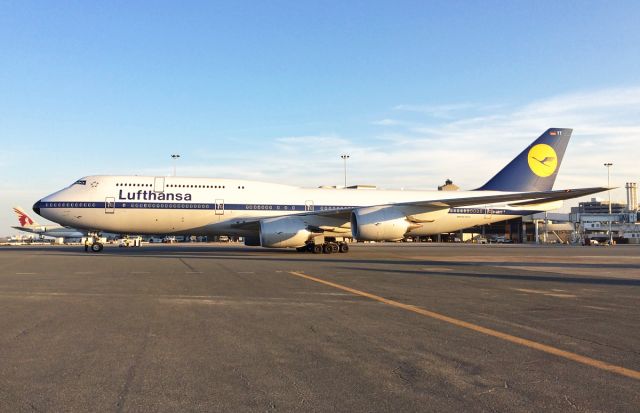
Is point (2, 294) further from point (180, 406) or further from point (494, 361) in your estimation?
point (494, 361)

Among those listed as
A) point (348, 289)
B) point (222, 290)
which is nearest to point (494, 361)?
point (348, 289)

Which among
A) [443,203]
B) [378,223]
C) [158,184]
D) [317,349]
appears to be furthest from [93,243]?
[317,349]

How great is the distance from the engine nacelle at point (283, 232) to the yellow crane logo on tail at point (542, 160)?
17.0 metres

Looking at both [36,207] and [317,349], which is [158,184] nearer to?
[36,207]

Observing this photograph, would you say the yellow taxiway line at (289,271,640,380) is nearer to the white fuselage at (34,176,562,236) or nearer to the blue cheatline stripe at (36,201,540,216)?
the blue cheatline stripe at (36,201,540,216)

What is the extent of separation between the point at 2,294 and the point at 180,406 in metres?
8.86

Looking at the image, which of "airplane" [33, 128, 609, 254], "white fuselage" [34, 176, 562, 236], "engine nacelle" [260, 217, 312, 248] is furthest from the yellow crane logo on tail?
"engine nacelle" [260, 217, 312, 248]

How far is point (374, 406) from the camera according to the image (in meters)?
3.80

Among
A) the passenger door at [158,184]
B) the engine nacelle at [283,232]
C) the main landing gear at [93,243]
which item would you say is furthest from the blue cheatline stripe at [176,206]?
the main landing gear at [93,243]

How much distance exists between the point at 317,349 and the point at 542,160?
100 ft

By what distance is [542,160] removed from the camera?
3191cm

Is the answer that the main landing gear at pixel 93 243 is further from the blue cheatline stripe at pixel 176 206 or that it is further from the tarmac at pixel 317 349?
the tarmac at pixel 317 349

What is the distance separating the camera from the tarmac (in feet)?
13.0

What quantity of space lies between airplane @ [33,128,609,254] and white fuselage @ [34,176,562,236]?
0.05 m
